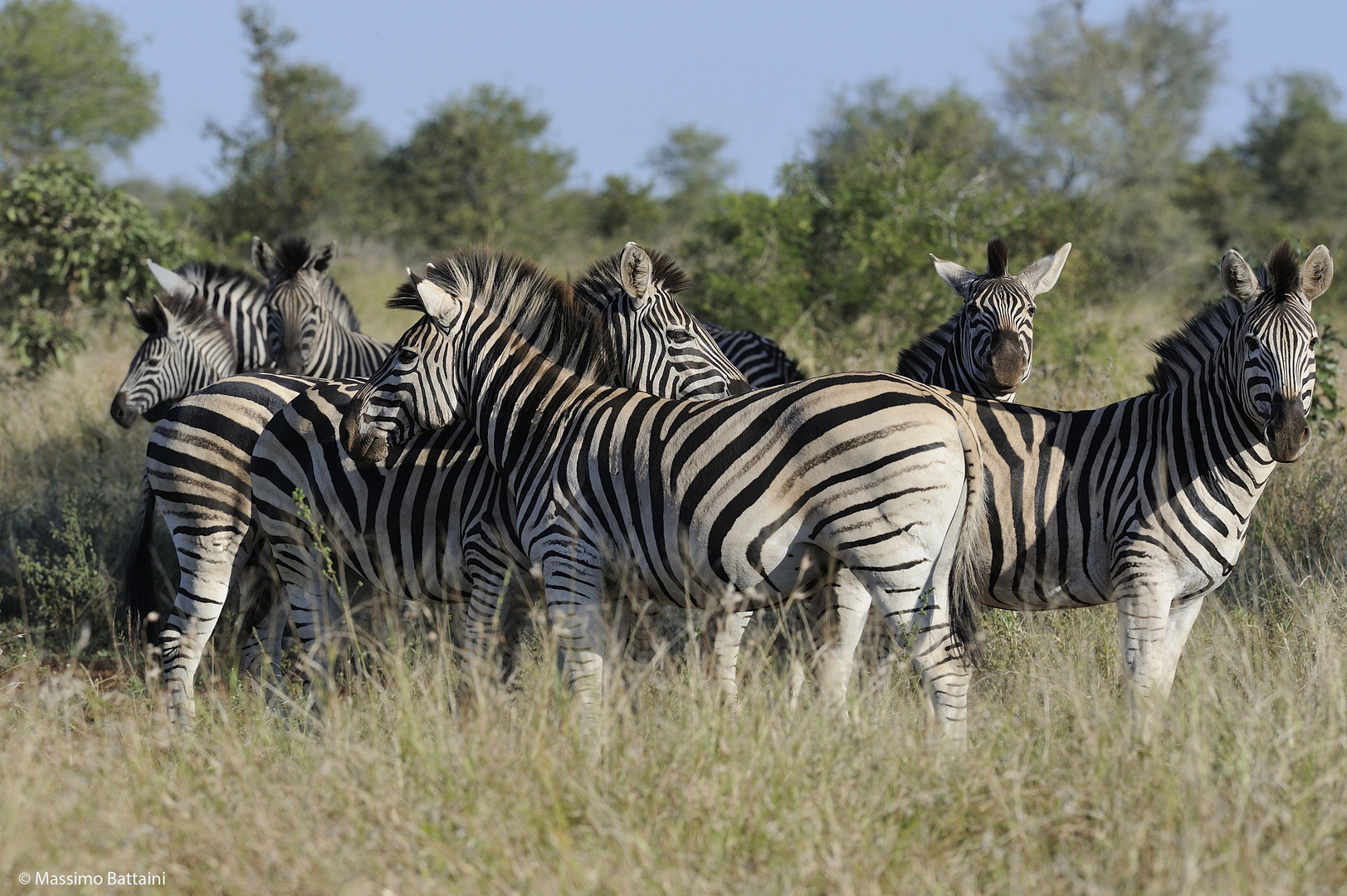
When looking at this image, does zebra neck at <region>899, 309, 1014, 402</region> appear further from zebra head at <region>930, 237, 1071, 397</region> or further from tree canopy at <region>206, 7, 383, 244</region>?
tree canopy at <region>206, 7, 383, 244</region>

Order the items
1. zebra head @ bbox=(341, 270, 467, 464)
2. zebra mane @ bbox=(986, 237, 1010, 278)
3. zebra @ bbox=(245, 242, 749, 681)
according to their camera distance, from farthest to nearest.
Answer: zebra mane @ bbox=(986, 237, 1010, 278)
zebra @ bbox=(245, 242, 749, 681)
zebra head @ bbox=(341, 270, 467, 464)

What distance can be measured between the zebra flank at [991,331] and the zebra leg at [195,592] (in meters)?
3.66

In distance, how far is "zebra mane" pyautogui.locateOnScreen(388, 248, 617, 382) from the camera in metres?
4.95

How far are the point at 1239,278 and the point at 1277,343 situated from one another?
33cm

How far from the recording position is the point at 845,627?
445 centimetres

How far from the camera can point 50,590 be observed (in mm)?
7145

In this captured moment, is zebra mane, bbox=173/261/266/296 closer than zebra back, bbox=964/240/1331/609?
No

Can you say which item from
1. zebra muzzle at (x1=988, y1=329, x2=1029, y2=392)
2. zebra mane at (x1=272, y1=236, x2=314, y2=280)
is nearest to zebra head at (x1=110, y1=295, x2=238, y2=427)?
zebra mane at (x1=272, y1=236, x2=314, y2=280)

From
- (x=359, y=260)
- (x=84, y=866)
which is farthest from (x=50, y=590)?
(x=359, y=260)

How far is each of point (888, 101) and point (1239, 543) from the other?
3427 centimetres

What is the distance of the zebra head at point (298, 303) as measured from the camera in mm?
8469

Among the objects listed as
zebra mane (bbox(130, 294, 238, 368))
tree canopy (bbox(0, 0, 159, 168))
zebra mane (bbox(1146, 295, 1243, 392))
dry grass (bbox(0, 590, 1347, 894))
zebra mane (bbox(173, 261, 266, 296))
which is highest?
tree canopy (bbox(0, 0, 159, 168))

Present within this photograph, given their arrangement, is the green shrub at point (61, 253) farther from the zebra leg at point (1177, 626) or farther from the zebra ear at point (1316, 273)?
the zebra ear at point (1316, 273)

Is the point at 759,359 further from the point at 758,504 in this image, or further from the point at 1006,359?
the point at 758,504
